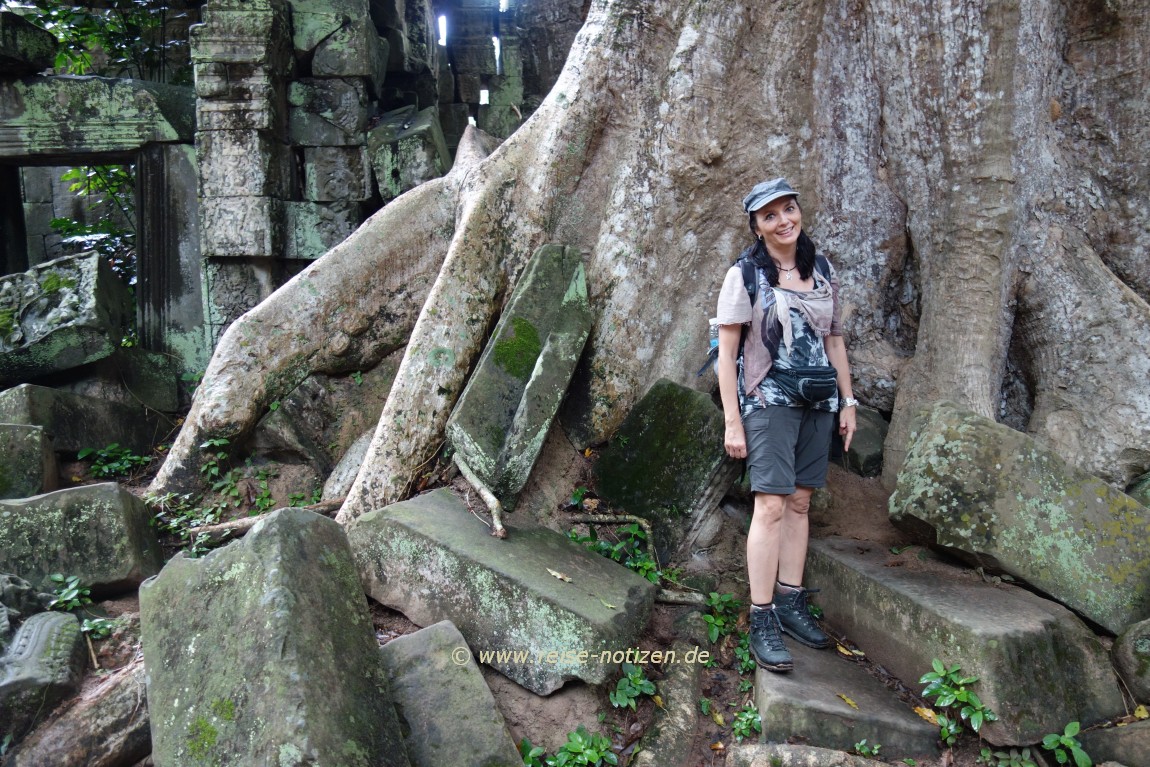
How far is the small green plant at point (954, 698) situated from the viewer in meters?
2.48

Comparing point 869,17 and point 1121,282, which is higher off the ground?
point 869,17

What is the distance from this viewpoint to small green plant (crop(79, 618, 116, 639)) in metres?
2.83

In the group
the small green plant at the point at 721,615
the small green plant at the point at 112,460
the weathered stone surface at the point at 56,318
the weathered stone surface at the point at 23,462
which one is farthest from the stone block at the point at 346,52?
the small green plant at the point at 721,615

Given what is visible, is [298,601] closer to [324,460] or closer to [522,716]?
[522,716]

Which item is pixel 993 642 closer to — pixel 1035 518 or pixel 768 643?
pixel 1035 518

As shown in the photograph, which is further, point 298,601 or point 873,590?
point 873,590

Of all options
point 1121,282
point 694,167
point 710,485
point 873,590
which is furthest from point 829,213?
point 873,590

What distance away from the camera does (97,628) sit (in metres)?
2.85

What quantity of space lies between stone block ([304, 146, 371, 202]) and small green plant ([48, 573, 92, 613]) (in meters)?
3.74

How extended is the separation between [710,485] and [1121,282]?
6.89 ft

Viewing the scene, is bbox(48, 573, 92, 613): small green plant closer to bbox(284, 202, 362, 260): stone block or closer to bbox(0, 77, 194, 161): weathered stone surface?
bbox(284, 202, 362, 260): stone block

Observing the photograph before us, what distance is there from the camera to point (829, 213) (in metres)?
3.99

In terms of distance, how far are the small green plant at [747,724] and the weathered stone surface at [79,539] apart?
7.43 ft

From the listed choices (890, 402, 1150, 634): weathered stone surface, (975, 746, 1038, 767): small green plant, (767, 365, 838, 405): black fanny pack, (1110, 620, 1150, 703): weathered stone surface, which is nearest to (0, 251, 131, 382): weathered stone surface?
(767, 365, 838, 405): black fanny pack
